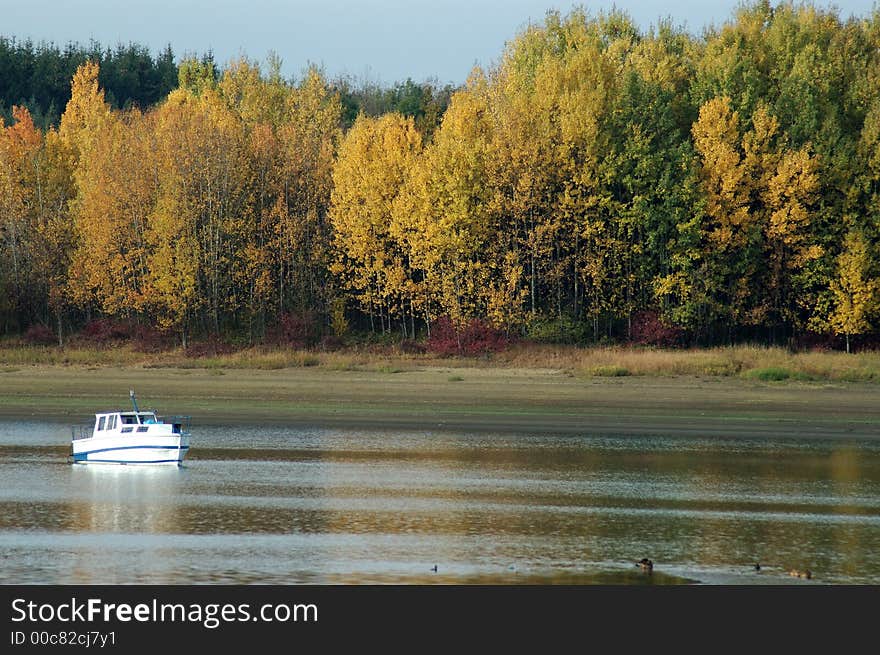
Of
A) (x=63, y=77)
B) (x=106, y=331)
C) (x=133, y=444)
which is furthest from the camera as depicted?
(x=63, y=77)

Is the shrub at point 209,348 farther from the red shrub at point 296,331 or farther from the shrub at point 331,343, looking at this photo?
the shrub at point 331,343

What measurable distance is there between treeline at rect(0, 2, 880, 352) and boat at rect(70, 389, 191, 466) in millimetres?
34054

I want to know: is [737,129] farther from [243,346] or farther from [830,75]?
[243,346]

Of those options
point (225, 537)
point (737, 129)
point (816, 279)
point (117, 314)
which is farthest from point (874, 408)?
point (117, 314)

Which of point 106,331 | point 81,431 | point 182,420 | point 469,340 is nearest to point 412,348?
point 469,340

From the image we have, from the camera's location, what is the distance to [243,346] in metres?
73.8

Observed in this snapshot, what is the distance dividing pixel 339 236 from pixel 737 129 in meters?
25.3

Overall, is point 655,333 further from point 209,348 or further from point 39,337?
point 39,337

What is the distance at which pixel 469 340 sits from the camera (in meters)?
71.4

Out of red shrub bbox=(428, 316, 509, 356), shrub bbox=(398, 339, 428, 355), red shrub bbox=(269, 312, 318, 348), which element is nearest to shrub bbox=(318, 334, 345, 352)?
red shrub bbox=(269, 312, 318, 348)

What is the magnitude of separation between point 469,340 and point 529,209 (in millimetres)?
9038

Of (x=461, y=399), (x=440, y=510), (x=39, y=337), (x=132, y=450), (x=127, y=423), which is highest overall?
(x=39, y=337)

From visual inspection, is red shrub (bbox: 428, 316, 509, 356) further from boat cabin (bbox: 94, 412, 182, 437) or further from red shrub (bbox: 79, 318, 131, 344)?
boat cabin (bbox: 94, 412, 182, 437)

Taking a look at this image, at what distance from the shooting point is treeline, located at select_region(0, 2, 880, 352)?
72.3 meters
